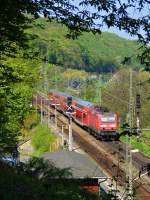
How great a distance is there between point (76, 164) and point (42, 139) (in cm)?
3388

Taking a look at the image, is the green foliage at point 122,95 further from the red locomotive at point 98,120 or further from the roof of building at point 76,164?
the roof of building at point 76,164

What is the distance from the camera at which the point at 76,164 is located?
26.9 metres

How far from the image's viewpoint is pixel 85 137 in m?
59.0

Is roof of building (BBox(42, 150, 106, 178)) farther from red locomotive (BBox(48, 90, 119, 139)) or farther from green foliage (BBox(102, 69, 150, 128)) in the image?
green foliage (BBox(102, 69, 150, 128))

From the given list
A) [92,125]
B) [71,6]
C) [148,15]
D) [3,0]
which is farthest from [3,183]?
[92,125]

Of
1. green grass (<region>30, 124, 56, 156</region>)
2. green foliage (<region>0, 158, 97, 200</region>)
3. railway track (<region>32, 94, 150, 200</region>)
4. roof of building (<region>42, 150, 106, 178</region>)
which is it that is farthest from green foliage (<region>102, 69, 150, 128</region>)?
green foliage (<region>0, 158, 97, 200</region>)

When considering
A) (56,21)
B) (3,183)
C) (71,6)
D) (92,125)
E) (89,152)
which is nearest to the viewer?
(71,6)

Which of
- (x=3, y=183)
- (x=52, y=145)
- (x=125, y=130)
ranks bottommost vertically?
(x=52, y=145)

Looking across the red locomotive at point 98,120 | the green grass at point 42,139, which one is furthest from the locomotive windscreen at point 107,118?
the green grass at point 42,139

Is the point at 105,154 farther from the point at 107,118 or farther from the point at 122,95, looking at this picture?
the point at 122,95

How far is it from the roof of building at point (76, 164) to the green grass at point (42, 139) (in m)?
26.6

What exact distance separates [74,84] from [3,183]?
484ft

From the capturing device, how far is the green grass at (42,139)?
188ft

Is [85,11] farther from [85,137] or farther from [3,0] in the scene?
[85,137]
